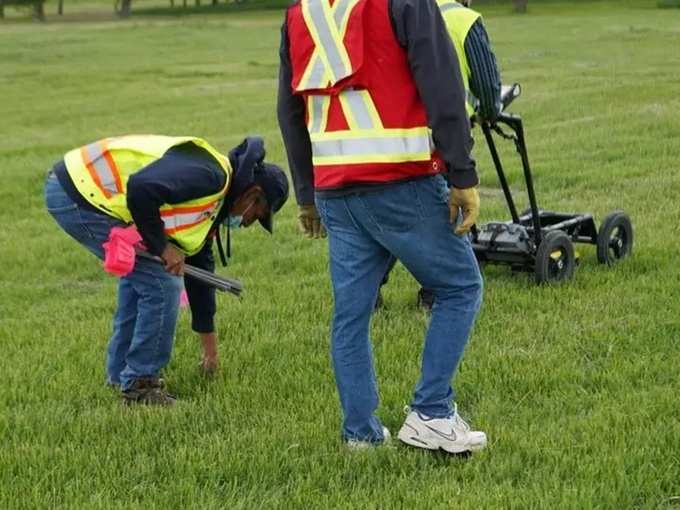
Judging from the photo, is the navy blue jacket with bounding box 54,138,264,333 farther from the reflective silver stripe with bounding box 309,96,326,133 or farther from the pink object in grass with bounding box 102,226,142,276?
the reflective silver stripe with bounding box 309,96,326,133

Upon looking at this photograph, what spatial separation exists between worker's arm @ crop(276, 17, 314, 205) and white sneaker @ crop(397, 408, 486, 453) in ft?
3.30

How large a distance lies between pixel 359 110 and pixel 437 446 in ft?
4.33

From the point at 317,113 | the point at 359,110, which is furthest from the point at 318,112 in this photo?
the point at 359,110

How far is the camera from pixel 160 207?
4762 mm

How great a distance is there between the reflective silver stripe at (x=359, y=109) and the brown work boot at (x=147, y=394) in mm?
1832

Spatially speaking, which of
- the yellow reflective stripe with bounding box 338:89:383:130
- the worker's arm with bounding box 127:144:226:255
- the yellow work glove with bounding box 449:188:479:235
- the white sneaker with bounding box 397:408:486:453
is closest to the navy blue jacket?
the worker's arm with bounding box 127:144:226:255

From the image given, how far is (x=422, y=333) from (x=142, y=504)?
242cm

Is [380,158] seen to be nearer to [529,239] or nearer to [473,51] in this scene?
[473,51]

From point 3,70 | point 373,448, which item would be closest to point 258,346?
point 373,448

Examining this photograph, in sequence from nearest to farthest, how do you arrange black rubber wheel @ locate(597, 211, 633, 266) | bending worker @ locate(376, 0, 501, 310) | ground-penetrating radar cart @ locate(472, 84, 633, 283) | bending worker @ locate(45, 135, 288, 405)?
bending worker @ locate(45, 135, 288, 405) < bending worker @ locate(376, 0, 501, 310) < ground-penetrating radar cart @ locate(472, 84, 633, 283) < black rubber wheel @ locate(597, 211, 633, 266)

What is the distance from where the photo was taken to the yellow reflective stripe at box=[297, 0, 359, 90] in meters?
3.76

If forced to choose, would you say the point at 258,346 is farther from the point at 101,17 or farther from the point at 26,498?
the point at 101,17

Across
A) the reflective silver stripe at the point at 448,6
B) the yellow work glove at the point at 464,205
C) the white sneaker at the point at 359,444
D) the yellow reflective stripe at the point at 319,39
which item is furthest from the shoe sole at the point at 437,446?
the reflective silver stripe at the point at 448,6

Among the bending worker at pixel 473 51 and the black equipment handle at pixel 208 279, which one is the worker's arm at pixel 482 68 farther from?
the black equipment handle at pixel 208 279
